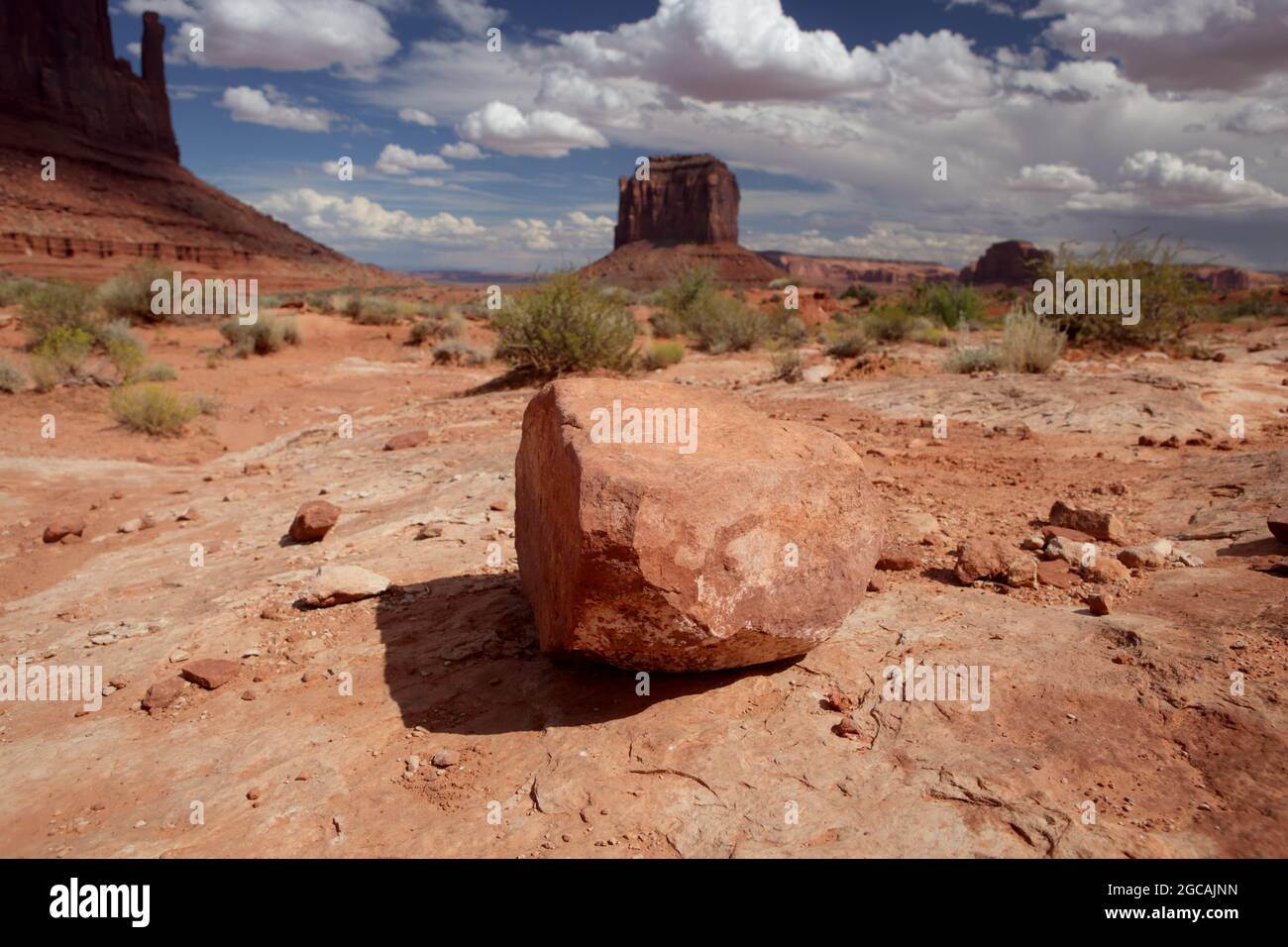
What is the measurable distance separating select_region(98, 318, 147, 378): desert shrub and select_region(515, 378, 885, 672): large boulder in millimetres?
11390

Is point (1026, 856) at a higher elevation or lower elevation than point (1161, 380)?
lower

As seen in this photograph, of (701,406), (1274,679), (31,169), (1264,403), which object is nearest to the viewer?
(1274,679)

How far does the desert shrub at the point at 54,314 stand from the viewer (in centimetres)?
1445

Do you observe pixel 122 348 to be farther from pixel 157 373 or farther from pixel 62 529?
pixel 62 529

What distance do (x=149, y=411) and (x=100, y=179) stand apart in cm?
5526

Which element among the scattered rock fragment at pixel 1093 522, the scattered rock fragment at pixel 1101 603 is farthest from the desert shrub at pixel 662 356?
the scattered rock fragment at pixel 1101 603

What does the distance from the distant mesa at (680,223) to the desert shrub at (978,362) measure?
2676 inches

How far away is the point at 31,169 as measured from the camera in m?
48.4

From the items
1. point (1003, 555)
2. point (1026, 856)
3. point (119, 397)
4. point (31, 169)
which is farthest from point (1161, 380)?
point (31, 169)

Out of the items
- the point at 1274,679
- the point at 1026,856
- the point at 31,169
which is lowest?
the point at 1026,856

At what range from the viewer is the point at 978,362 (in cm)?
1062

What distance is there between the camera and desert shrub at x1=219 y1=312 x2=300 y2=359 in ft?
51.6
